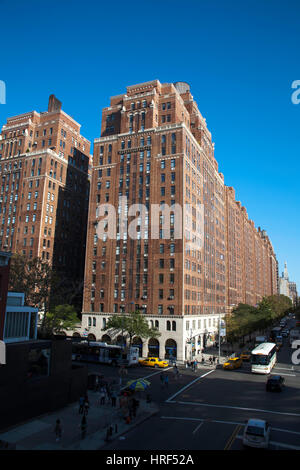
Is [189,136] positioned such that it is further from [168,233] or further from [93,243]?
[93,243]

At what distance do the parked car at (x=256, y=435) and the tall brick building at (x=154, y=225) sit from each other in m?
41.8

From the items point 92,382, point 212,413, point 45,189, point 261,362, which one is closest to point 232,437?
point 212,413

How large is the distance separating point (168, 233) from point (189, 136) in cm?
2312

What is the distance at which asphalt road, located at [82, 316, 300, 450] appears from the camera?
74.5 ft

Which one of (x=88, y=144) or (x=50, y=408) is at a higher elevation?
(x=88, y=144)

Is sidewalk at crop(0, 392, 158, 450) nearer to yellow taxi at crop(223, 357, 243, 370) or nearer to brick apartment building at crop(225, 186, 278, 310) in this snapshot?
yellow taxi at crop(223, 357, 243, 370)

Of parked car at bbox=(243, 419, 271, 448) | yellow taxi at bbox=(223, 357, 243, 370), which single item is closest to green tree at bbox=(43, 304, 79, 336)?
yellow taxi at bbox=(223, 357, 243, 370)

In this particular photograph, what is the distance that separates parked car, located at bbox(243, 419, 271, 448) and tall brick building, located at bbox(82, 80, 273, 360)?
137 feet

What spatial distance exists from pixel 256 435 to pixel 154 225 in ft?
166

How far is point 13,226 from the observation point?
89.3 meters

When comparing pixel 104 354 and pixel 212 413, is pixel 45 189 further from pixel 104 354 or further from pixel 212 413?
pixel 212 413

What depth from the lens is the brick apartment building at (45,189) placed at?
285 feet
